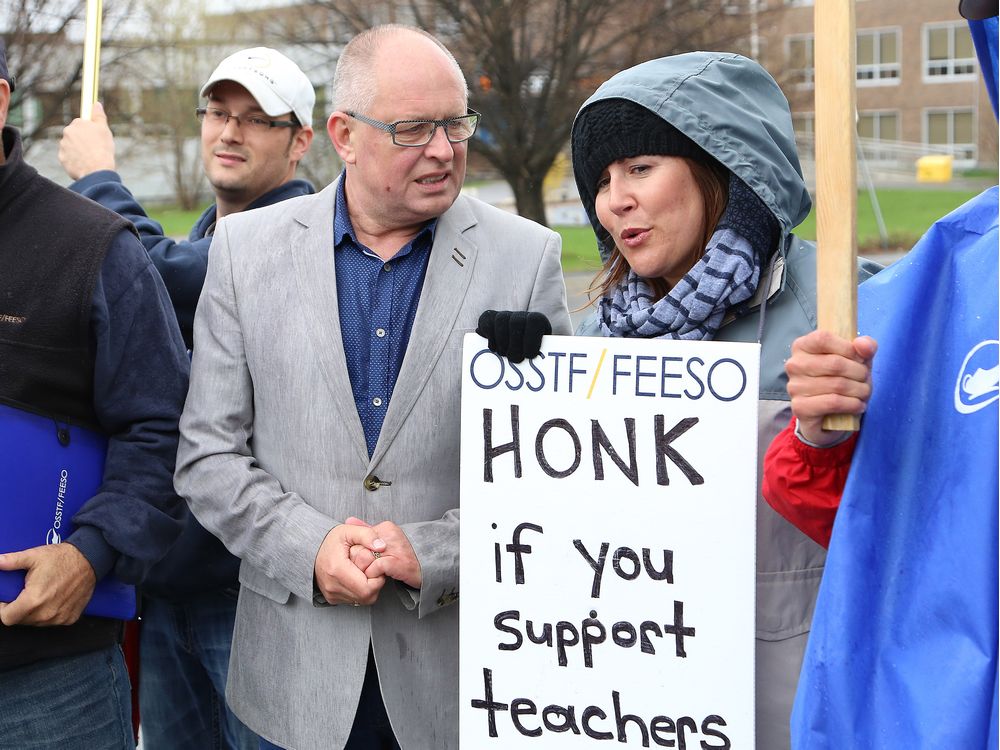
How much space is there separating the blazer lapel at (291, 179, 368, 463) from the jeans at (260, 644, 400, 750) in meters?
0.50

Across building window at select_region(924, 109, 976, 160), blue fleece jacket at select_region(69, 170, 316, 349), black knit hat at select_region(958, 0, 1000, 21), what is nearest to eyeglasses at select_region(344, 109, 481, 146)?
blue fleece jacket at select_region(69, 170, 316, 349)

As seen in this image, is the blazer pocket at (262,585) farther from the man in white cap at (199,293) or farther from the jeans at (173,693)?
the jeans at (173,693)

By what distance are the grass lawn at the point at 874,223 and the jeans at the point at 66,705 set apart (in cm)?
1891

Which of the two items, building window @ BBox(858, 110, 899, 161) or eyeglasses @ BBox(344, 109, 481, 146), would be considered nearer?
eyeglasses @ BBox(344, 109, 481, 146)

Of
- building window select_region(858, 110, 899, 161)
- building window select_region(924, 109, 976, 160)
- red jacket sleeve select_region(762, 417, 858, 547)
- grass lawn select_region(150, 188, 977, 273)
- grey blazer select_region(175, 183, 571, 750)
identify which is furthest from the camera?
building window select_region(858, 110, 899, 161)

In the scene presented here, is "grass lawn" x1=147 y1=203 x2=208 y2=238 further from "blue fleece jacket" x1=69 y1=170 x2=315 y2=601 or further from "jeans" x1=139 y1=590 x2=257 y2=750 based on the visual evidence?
"jeans" x1=139 y1=590 x2=257 y2=750

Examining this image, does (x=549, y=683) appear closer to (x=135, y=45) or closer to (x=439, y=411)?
(x=439, y=411)

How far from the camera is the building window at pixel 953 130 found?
52.0m

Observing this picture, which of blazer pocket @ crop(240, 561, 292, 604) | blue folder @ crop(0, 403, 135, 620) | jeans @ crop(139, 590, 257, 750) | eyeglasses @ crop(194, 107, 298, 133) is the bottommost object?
jeans @ crop(139, 590, 257, 750)

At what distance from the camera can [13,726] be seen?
2.61m

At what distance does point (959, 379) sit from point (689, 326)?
0.69 metres

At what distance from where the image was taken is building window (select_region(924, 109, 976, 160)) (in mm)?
51969

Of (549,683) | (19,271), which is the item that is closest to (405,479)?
(549,683)

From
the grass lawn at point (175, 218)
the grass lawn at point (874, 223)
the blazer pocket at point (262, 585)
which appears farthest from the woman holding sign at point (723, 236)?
the grass lawn at point (175, 218)
